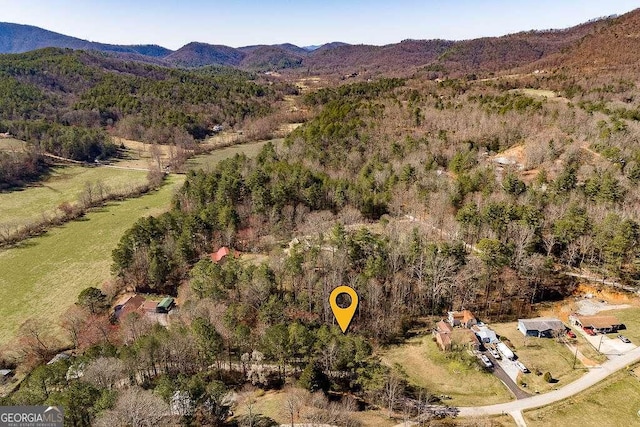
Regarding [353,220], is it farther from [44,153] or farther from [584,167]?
[44,153]

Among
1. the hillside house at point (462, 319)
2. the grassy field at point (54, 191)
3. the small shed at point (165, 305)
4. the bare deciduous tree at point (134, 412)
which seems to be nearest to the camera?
the bare deciduous tree at point (134, 412)

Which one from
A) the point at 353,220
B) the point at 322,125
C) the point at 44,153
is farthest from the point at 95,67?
the point at 353,220

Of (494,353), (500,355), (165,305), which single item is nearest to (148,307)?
(165,305)

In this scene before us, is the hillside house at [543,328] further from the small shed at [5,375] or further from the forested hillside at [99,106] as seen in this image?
the forested hillside at [99,106]

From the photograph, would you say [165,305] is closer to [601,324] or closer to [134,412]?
Result: [134,412]

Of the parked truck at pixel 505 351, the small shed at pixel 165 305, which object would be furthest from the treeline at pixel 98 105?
the parked truck at pixel 505 351

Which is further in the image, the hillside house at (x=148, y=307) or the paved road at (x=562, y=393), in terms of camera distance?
the hillside house at (x=148, y=307)

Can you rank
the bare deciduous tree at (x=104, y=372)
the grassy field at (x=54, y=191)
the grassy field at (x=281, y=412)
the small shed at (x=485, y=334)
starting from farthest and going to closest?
1. the grassy field at (x=54, y=191)
2. the small shed at (x=485, y=334)
3. the grassy field at (x=281, y=412)
4. the bare deciduous tree at (x=104, y=372)
